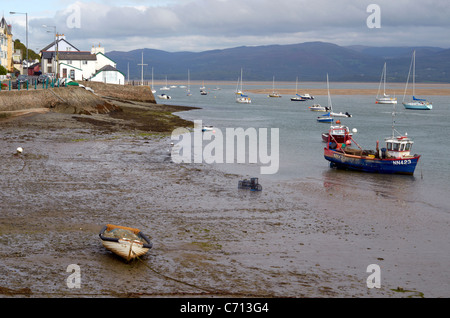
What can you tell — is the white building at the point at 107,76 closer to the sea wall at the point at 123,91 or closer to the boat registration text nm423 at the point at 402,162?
the sea wall at the point at 123,91

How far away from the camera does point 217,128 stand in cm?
6488

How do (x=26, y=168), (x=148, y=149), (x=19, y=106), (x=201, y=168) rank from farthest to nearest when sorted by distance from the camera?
(x=19, y=106) < (x=148, y=149) < (x=201, y=168) < (x=26, y=168)

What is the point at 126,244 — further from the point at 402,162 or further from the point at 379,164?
the point at 402,162

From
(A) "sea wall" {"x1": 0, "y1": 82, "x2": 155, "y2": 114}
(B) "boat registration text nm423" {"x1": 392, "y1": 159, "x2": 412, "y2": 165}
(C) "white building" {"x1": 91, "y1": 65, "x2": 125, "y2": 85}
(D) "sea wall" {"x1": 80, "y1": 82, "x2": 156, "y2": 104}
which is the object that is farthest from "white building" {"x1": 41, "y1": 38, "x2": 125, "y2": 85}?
(B) "boat registration text nm423" {"x1": 392, "y1": 159, "x2": 412, "y2": 165}

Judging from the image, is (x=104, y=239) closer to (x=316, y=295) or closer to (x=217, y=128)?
(x=316, y=295)

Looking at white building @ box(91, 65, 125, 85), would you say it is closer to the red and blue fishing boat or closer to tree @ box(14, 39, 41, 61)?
tree @ box(14, 39, 41, 61)

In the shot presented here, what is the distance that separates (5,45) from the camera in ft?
309

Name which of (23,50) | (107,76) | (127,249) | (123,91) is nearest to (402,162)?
(127,249)

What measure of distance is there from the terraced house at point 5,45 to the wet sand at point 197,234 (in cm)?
6131

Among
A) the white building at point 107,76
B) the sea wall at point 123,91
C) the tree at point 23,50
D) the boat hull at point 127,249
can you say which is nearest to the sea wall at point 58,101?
the sea wall at point 123,91

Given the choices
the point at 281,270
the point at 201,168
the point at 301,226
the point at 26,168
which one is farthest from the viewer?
the point at 201,168

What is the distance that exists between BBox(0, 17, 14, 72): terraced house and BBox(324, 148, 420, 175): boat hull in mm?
69374
